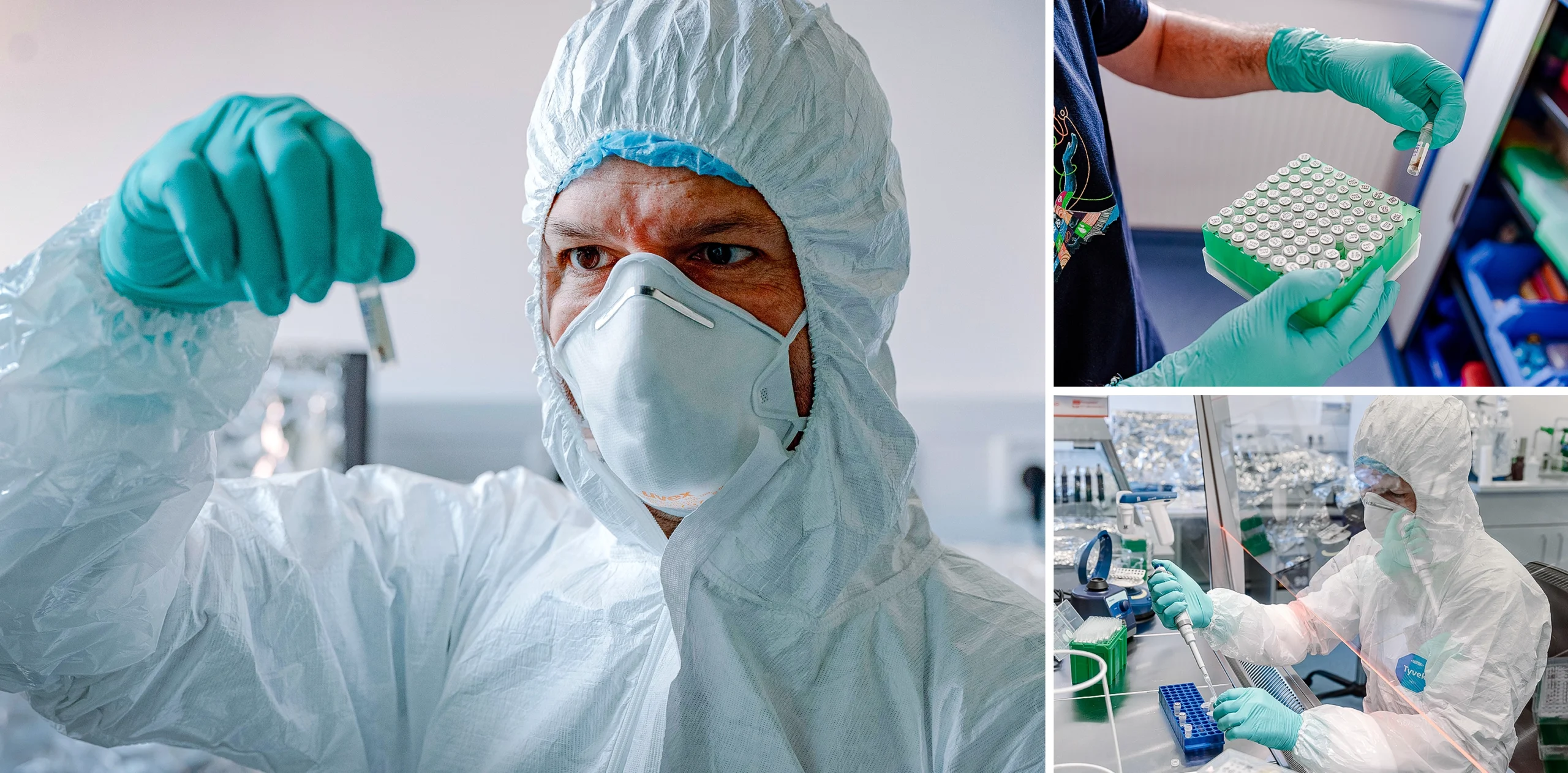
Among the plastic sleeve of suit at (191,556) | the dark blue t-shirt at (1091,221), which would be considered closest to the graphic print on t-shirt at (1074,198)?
the dark blue t-shirt at (1091,221)

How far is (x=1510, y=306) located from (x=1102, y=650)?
1.28 feet

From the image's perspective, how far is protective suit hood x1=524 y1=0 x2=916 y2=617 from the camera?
2.75ft

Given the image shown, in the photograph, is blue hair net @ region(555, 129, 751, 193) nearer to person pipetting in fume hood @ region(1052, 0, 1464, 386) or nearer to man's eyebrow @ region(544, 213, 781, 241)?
man's eyebrow @ region(544, 213, 781, 241)

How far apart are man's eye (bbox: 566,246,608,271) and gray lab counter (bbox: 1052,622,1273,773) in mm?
605

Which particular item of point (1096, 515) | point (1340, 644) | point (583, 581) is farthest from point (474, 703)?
point (1340, 644)

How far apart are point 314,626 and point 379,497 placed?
7.7 inches

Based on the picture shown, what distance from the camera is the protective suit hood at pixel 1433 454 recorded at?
0.60m

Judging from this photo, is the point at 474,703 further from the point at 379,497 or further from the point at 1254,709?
the point at 1254,709

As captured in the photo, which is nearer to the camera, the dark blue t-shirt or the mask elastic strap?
the dark blue t-shirt

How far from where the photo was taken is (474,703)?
93 cm

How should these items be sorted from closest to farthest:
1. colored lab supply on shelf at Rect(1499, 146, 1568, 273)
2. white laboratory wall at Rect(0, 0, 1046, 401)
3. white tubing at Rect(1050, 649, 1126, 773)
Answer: colored lab supply on shelf at Rect(1499, 146, 1568, 273), white tubing at Rect(1050, 649, 1126, 773), white laboratory wall at Rect(0, 0, 1046, 401)

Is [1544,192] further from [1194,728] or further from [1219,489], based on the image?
[1194,728]

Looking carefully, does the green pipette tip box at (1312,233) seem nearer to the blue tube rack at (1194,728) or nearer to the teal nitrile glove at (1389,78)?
the teal nitrile glove at (1389,78)

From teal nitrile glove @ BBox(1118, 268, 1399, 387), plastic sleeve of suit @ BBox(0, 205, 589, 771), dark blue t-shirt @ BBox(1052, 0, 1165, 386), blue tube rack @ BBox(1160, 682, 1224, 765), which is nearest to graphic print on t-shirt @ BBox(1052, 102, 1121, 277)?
dark blue t-shirt @ BBox(1052, 0, 1165, 386)
